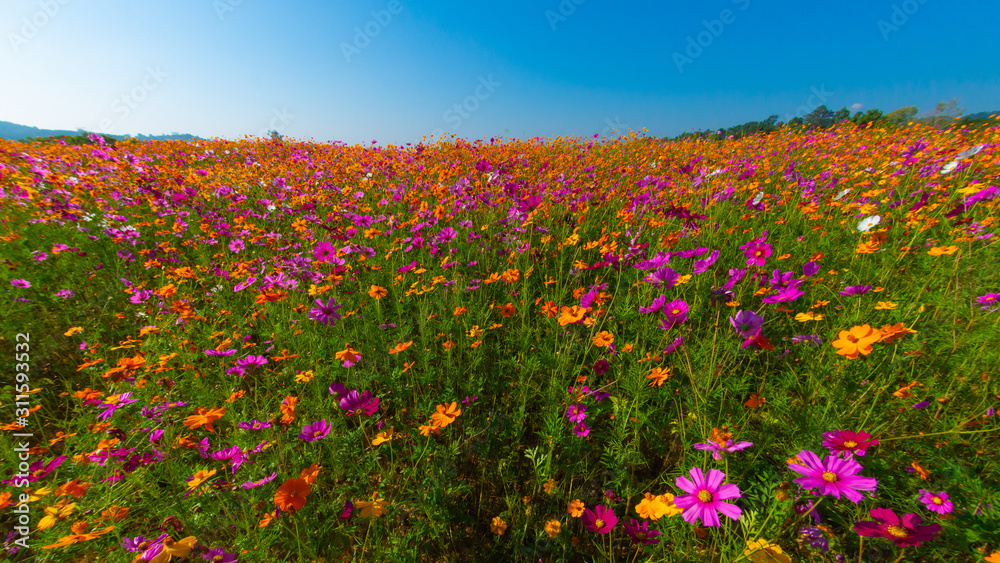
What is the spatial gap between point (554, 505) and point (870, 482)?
2.83 feet

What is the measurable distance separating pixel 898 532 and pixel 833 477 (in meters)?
0.16

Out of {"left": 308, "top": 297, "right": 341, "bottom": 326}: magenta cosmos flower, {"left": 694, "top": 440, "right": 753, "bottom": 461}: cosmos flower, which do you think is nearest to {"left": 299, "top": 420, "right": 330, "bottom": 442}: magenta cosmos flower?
{"left": 308, "top": 297, "right": 341, "bottom": 326}: magenta cosmos flower

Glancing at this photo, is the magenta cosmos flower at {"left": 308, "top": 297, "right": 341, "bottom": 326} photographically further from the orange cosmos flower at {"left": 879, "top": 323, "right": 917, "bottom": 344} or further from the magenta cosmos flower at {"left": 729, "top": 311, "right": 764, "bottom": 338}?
the orange cosmos flower at {"left": 879, "top": 323, "right": 917, "bottom": 344}

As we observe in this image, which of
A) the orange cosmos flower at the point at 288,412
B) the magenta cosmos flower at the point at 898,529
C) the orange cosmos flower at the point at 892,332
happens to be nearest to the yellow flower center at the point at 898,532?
the magenta cosmos flower at the point at 898,529

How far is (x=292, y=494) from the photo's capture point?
86cm

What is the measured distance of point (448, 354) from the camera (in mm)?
1634

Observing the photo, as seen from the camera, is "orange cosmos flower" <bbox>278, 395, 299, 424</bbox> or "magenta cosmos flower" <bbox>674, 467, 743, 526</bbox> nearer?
"magenta cosmos flower" <bbox>674, 467, 743, 526</bbox>

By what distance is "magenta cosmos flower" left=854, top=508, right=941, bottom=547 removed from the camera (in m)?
0.71

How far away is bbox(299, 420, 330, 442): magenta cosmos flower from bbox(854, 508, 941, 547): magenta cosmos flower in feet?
4.63

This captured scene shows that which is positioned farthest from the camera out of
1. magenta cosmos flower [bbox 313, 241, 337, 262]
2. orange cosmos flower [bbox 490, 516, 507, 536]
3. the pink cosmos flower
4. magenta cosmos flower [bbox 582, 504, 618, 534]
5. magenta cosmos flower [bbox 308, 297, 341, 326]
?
magenta cosmos flower [bbox 313, 241, 337, 262]

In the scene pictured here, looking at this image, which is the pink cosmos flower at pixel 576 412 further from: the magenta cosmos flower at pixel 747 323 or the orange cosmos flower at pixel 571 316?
the magenta cosmos flower at pixel 747 323

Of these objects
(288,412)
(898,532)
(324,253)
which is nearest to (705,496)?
(898,532)

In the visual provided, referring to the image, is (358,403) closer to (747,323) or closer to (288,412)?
(288,412)

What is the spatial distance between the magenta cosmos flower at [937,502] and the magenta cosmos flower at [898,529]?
0.29m
